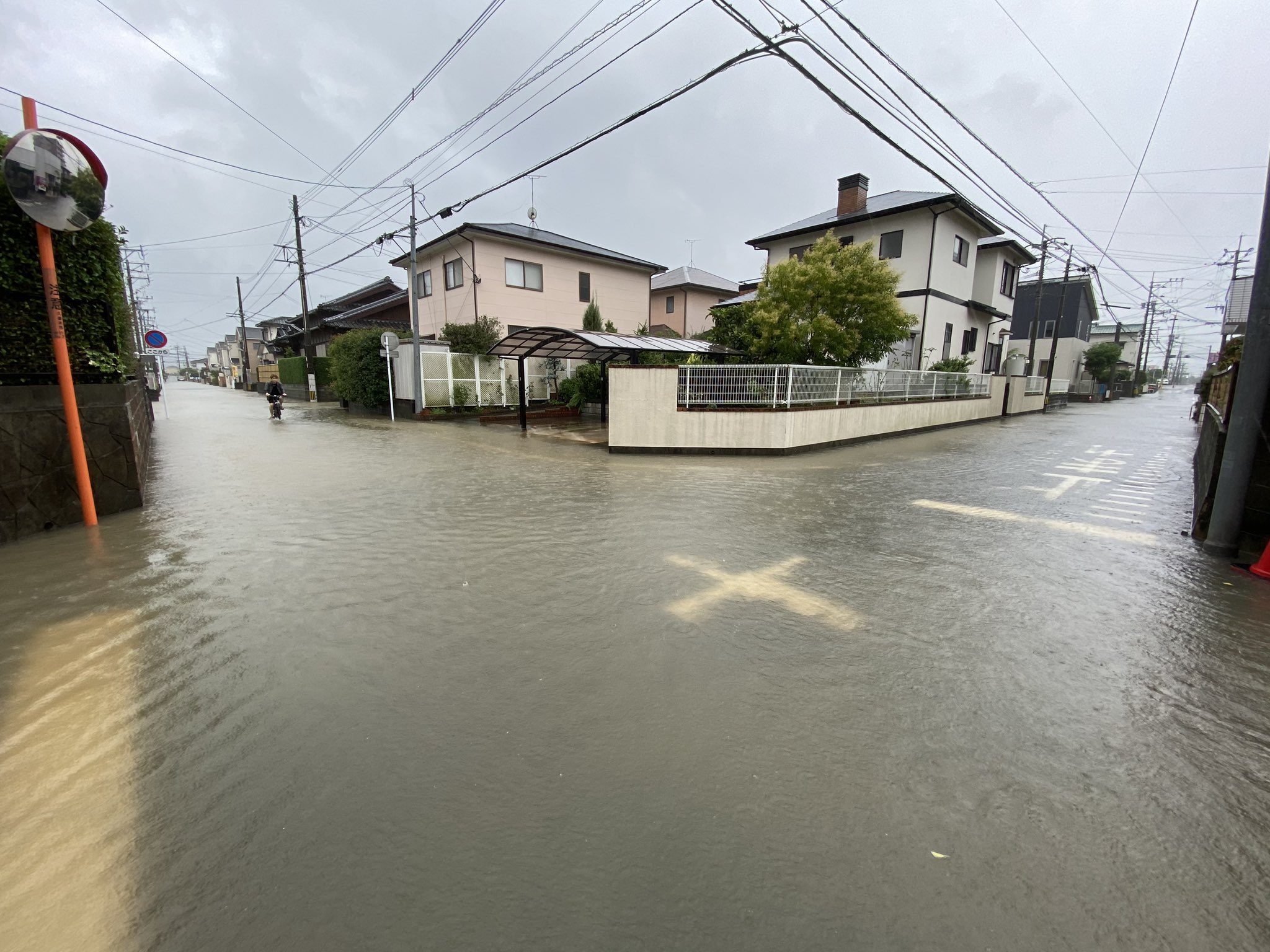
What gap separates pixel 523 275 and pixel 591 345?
34.5 ft

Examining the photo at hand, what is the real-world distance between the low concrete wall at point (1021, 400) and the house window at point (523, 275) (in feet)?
65.6

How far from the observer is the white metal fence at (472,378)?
1891 cm

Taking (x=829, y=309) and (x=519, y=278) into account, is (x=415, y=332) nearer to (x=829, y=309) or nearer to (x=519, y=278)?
(x=519, y=278)

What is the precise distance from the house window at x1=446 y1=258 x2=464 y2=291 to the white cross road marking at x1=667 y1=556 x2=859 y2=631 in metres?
18.9

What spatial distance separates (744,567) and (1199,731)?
9.03ft

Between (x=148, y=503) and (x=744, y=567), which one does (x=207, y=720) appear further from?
(x=148, y=503)

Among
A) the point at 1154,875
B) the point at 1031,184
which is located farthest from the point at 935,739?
the point at 1031,184

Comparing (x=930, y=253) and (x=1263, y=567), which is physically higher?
(x=930, y=253)

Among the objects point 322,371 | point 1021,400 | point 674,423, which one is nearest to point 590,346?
point 674,423

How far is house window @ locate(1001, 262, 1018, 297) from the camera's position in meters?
25.2

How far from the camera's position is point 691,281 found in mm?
29453

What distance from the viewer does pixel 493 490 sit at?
7707mm

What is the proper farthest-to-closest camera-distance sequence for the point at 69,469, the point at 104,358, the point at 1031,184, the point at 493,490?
the point at 1031,184, the point at 493,490, the point at 104,358, the point at 69,469

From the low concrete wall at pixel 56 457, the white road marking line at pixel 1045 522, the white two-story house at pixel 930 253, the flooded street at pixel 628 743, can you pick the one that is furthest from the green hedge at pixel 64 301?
the white two-story house at pixel 930 253
